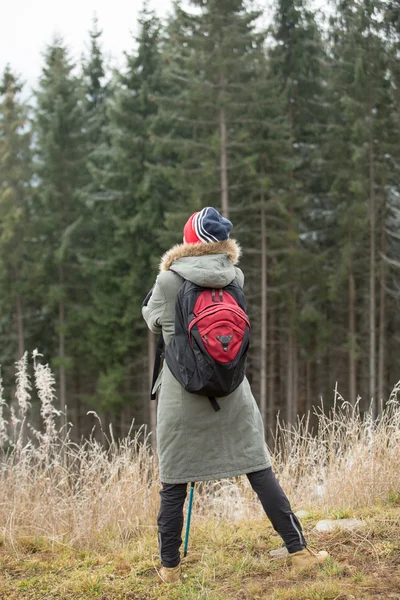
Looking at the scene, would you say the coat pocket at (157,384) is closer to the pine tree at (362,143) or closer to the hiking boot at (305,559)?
the hiking boot at (305,559)

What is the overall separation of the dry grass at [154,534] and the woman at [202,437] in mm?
222

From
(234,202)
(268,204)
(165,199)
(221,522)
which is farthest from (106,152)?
(221,522)

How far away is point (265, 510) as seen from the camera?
3.36 m

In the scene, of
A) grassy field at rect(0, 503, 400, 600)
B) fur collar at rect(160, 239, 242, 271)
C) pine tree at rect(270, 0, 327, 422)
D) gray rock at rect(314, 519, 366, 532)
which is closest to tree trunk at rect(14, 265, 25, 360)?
pine tree at rect(270, 0, 327, 422)

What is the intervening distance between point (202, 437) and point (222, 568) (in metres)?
0.85

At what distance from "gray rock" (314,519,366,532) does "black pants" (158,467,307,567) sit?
23.9 inches

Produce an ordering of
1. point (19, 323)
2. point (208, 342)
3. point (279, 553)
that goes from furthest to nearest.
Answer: point (19, 323) < point (279, 553) < point (208, 342)

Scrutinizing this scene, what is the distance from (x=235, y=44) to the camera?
672 inches

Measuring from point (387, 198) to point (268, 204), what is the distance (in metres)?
3.74

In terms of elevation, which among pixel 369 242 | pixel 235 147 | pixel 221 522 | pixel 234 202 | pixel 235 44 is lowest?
pixel 221 522

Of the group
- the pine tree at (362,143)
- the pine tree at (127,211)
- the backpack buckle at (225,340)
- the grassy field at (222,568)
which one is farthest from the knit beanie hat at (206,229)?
the pine tree at (127,211)

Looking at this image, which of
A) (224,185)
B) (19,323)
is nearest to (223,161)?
(224,185)

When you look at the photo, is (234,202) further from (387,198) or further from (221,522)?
(221,522)

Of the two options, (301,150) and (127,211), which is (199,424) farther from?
(301,150)
